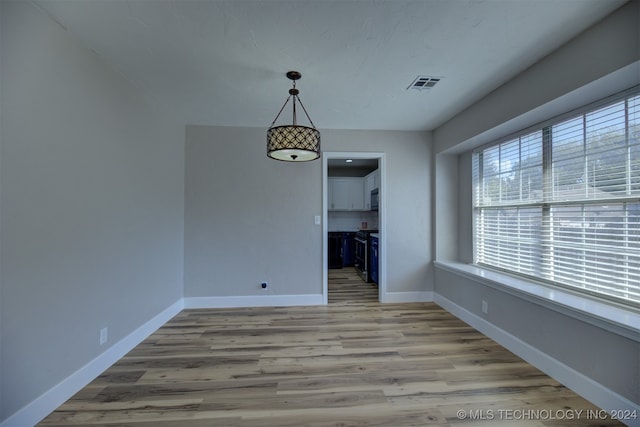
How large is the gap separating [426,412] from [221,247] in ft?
9.56

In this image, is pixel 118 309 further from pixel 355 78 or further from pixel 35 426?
pixel 355 78

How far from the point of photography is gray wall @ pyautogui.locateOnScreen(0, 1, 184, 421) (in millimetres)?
1447

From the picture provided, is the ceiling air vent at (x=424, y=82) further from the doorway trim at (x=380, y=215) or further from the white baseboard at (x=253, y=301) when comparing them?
the white baseboard at (x=253, y=301)

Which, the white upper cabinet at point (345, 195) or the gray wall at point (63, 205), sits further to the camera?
the white upper cabinet at point (345, 195)

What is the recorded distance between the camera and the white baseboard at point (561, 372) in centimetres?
162

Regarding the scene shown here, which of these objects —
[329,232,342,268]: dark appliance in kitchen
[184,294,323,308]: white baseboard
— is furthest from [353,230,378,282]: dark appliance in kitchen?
[184,294,323,308]: white baseboard

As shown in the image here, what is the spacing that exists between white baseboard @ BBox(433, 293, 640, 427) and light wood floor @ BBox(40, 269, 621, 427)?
70 millimetres

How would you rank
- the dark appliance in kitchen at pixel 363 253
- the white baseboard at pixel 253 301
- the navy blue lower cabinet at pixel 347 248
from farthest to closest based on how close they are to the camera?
the navy blue lower cabinet at pixel 347 248, the dark appliance in kitchen at pixel 363 253, the white baseboard at pixel 253 301

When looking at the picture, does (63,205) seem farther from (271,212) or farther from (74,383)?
(271,212)

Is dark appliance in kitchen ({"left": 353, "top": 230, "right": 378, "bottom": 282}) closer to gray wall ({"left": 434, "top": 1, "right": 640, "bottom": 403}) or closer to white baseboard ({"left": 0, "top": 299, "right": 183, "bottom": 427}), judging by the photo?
gray wall ({"left": 434, "top": 1, "right": 640, "bottom": 403})

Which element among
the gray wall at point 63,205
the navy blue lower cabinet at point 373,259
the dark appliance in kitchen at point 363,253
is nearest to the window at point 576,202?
the navy blue lower cabinet at point 373,259

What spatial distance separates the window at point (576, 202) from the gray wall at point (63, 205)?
12.5ft

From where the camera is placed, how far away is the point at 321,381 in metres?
1.99

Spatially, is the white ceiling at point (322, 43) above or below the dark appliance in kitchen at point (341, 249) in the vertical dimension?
above
